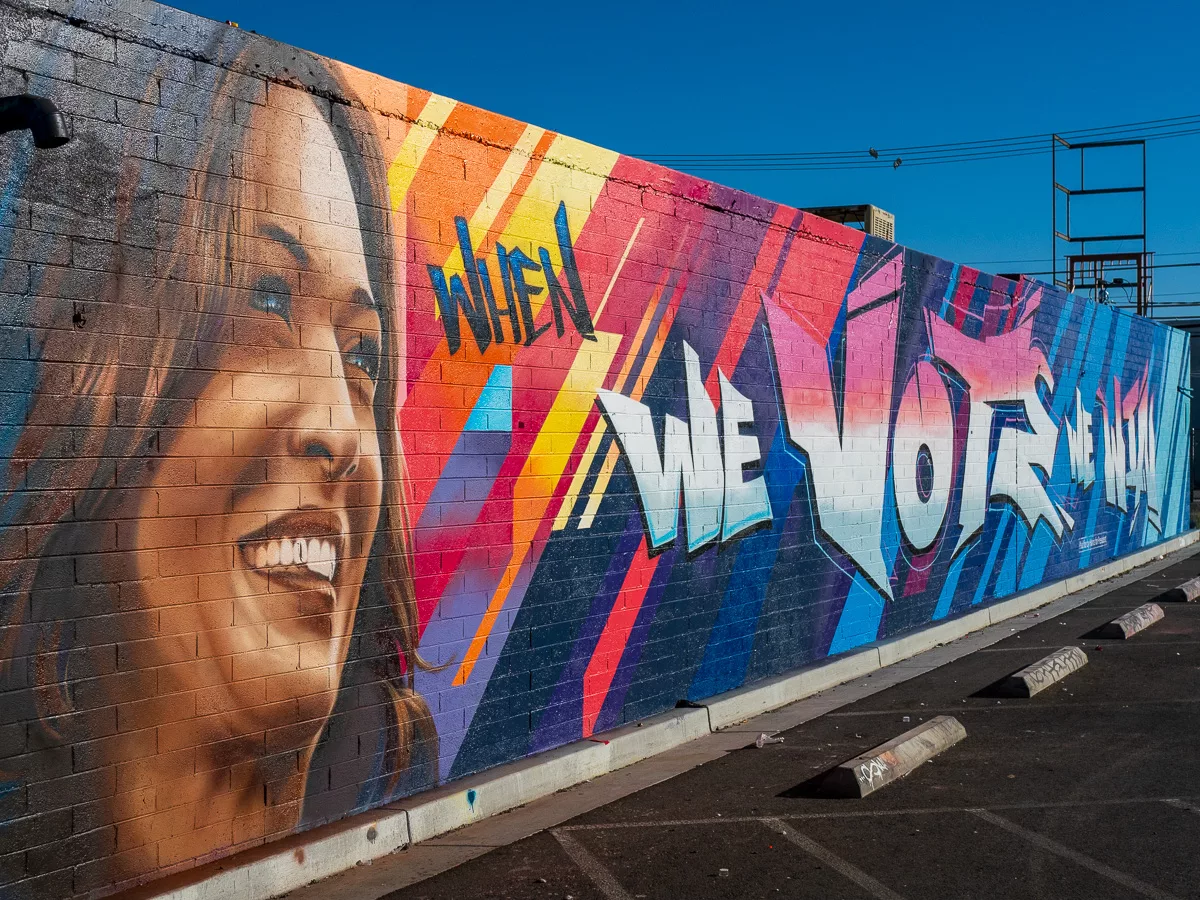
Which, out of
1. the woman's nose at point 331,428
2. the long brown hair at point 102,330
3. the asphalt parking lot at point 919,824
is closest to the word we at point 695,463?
the asphalt parking lot at point 919,824

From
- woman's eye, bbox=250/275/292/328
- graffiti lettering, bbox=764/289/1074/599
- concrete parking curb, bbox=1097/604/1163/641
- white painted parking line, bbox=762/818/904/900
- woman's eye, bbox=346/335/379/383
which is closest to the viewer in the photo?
white painted parking line, bbox=762/818/904/900

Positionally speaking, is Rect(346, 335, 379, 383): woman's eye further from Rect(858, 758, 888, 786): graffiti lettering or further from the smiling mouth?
Rect(858, 758, 888, 786): graffiti lettering

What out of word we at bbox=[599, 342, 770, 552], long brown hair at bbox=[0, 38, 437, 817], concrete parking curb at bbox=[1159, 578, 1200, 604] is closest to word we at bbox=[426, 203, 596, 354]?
word we at bbox=[599, 342, 770, 552]

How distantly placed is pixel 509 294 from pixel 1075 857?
14.5ft

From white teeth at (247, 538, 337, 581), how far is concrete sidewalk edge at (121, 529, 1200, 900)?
1311 mm

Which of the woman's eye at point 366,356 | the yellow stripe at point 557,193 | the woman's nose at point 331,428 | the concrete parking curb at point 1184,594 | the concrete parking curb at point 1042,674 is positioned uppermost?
the yellow stripe at point 557,193

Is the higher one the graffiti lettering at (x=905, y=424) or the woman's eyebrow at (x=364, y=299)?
the woman's eyebrow at (x=364, y=299)

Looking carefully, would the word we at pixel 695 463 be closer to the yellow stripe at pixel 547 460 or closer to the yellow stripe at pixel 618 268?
the yellow stripe at pixel 547 460

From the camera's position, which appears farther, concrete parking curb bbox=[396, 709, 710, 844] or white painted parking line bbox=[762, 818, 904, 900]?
concrete parking curb bbox=[396, 709, 710, 844]

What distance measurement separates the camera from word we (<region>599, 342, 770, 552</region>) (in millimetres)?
8594

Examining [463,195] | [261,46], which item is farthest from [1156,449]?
[261,46]

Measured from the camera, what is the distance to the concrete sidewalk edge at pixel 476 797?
5.35m

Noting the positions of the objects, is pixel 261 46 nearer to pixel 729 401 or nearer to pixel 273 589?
pixel 273 589

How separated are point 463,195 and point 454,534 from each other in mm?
1986
